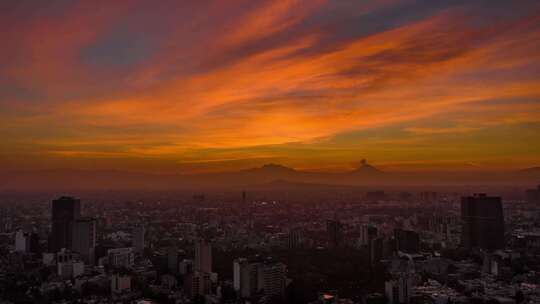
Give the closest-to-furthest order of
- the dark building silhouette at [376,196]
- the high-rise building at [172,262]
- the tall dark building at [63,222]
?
the high-rise building at [172,262] → the tall dark building at [63,222] → the dark building silhouette at [376,196]

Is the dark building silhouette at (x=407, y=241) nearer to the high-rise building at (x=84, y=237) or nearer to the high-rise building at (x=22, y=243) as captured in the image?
the high-rise building at (x=84, y=237)

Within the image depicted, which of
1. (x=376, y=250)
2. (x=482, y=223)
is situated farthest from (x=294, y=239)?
(x=482, y=223)

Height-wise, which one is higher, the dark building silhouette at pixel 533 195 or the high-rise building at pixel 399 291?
the dark building silhouette at pixel 533 195

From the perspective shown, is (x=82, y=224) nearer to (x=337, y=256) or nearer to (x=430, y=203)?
(x=337, y=256)

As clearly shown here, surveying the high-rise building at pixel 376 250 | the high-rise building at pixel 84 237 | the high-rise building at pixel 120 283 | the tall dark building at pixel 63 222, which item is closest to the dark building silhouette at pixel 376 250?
the high-rise building at pixel 376 250

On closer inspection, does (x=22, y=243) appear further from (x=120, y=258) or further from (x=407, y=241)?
(x=407, y=241)

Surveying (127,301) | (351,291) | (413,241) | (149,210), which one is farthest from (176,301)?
(149,210)
